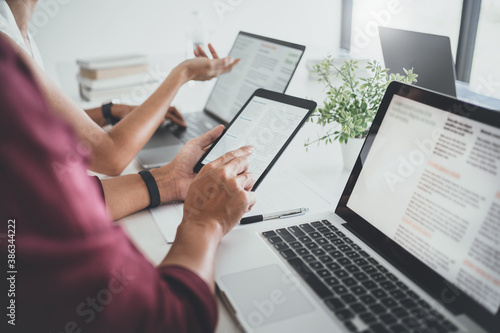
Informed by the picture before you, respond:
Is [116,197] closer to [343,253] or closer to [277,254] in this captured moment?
[277,254]

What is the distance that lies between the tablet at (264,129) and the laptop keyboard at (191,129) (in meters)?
0.35

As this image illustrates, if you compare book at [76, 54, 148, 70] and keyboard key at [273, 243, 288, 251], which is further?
book at [76, 54, 148, 70]

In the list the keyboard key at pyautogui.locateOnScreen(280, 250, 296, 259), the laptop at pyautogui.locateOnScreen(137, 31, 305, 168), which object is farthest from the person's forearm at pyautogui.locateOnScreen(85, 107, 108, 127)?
the keyboard key at pyautogui.locateOnScreen(280, 250, 296, 259)

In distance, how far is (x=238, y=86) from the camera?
1.43 metres

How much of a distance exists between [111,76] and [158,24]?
3.35ft

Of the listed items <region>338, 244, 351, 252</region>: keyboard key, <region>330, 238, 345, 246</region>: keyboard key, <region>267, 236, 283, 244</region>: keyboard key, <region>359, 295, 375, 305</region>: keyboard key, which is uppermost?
<region>359, 295, 375, 305</region>: keyboard key

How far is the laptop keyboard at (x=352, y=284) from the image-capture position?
→ 1.69 ft

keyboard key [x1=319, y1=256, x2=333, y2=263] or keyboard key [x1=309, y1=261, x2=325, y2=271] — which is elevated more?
keyboard key [x1=319, y1=256, x2=333, y2=263]

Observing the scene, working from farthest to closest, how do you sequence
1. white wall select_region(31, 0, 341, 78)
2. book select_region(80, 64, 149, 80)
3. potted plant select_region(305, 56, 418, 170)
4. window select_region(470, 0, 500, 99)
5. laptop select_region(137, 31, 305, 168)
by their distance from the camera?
1. white wall select_region(31, 0, 341, 78)
2. window select_region(470, 0, 500, 99)
3. book select_region(80, 64, 149, 80)
4. laptop select_region(137, 31, 305, 168)
5. potted plant select_region(305, 56, 418, 170)

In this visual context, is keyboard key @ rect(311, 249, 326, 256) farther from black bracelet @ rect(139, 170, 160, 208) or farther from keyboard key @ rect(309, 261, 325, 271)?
black bracelet @ rect(139, 170, 160, 208)

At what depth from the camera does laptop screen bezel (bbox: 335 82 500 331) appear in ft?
1.73

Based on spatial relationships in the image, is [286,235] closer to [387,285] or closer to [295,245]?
[295,245]

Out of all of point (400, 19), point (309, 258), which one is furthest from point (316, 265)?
point (400, 19)

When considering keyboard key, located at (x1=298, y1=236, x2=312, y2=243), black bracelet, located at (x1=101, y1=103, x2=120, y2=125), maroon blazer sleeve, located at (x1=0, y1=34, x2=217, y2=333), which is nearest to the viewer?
maroon blazer sleeve, located at (x1=0, y1=34, x2=217, y2=333)
